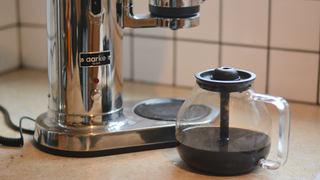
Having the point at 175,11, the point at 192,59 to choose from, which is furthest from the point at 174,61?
the point at 175,11

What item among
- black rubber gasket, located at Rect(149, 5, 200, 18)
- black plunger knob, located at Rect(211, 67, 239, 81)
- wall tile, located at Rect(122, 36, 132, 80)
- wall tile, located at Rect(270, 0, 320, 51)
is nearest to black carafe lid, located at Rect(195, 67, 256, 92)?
black plunger knob, located at Rect(211, 67, 239, 81)

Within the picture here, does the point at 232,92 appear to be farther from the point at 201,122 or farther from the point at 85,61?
the point at 85,61

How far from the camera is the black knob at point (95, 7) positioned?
1.98 feet

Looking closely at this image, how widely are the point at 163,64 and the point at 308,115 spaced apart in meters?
0.37

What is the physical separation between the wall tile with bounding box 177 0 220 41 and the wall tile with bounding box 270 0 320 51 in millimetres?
129

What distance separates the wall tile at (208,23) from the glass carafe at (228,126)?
41 centimetres

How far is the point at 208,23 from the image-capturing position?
963mm

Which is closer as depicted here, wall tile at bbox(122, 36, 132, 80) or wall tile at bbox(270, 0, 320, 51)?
wall tile at bbox(270, 0, 320, 51)

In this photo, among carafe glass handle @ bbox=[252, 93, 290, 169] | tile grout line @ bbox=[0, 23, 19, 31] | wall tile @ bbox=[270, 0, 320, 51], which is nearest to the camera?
carafe glass handle @ bbox=[252, 93, 290, 169]

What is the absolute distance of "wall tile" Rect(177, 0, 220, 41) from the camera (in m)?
0.95

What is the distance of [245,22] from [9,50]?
2.09 feet

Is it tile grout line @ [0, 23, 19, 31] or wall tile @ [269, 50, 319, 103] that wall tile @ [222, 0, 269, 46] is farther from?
tile grout line @ [0, 23, 19, 31]

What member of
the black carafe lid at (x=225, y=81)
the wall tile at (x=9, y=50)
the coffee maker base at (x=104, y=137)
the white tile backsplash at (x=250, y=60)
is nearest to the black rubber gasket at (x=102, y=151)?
the coffee maker base at (x=104, y=137)

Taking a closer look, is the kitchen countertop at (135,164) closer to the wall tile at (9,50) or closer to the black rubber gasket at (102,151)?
the black rubber gasket at (102,151)
